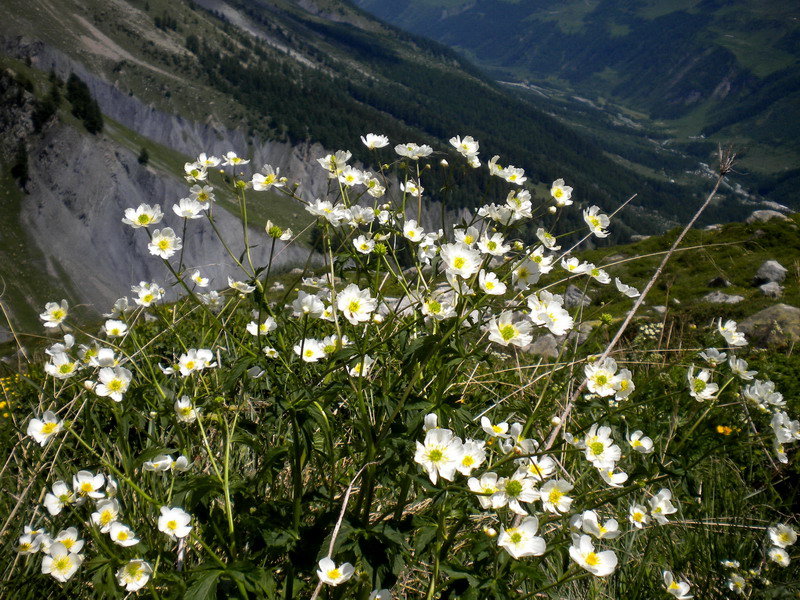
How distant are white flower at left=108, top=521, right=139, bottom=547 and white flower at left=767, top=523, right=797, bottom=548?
3280mm

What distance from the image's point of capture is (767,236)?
1017 inches

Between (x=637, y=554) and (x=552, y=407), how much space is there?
1231 millimetres

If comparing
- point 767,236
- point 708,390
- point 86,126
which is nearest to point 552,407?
point 708,390

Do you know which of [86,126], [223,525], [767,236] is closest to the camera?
[223,525]

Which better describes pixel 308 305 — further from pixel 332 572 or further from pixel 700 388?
pixel 700 388

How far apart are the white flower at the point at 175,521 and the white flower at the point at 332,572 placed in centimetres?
58

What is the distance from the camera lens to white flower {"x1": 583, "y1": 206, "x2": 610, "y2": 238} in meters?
2.95

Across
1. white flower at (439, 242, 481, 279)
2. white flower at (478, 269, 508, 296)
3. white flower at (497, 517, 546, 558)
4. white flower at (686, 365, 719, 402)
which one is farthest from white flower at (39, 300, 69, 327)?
white flower at (686, 365, 719, 402)

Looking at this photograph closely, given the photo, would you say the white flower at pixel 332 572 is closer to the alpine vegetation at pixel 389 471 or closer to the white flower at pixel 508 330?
the alpine vegetation at pixel 389 471

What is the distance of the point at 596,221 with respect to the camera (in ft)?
10.1

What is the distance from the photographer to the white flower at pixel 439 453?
73.1 inches

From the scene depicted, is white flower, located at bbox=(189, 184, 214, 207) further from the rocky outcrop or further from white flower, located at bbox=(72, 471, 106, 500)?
the rocky outcrop

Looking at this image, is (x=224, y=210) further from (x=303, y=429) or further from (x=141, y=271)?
(x=303, y=429)

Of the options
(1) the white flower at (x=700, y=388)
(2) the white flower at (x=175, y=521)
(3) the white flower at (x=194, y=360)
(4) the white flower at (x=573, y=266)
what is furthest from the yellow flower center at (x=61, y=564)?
(1) the white flower at (x=700, y=388)
